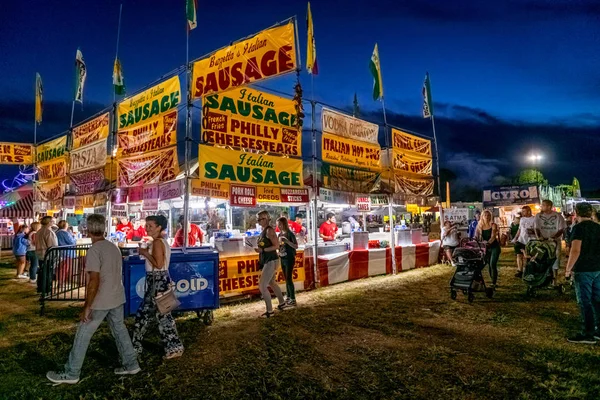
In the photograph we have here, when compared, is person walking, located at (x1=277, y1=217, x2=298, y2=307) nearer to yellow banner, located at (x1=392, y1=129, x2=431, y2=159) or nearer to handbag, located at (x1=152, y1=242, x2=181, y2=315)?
handbag, located at (x1=152, y1=242, x2=181, y2=315)

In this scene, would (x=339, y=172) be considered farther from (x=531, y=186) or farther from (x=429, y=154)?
(x=531, y=186)

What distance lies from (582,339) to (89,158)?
1302 centimetres

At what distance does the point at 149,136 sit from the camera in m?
9.88

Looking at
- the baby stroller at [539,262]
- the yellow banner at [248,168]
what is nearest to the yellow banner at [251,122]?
the yellow banner at [248,168]

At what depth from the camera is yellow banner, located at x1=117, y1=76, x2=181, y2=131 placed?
9367 millimetres

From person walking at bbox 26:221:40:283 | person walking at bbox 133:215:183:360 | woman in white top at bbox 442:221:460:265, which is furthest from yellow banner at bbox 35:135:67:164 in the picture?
woman in white top at bbox 442:221:460:265

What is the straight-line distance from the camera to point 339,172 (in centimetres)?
1175

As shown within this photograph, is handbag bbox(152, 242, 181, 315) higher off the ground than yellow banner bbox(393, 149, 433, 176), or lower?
lower

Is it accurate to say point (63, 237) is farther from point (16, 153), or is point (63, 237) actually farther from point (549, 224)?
point (549, 224)

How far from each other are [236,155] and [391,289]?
17.5 ft

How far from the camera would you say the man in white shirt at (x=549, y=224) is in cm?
929

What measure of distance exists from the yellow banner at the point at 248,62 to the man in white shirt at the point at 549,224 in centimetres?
687

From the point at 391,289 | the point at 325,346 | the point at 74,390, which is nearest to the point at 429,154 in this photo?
the point at 391,289

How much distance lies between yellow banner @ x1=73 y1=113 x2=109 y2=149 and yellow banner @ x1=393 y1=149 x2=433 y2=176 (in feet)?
31.3
